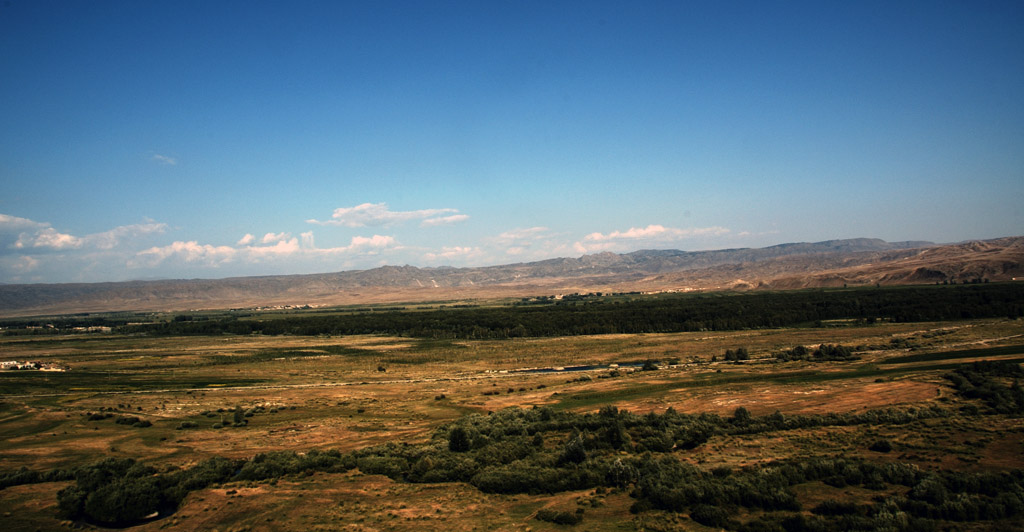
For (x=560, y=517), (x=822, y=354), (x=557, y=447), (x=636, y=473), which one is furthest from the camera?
(x=822, y=354)

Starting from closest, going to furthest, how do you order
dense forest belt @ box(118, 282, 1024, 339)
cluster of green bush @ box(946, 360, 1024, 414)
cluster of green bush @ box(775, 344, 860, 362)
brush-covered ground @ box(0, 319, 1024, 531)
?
brush-covered ground @ box(0, 319, 1024, 531)
cluster of green bush @ box(946, 360, 1024, 414)
cluster of green bush @ box(775, 344, 860, 362)
dense forest belt @ box(118, 282, 1024, 339)

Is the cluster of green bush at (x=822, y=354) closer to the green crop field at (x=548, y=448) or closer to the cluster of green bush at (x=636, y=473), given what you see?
the green crop field at (x=548, y=448)

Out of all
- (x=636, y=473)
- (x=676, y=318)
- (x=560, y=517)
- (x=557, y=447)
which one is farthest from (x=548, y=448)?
(x=676, y=318)

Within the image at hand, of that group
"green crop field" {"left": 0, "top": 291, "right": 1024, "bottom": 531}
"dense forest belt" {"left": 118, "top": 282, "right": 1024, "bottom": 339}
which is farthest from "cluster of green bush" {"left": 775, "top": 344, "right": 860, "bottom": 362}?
"dense forest belt" {"left": 118, "top": 282, "right": 1024, "bottom": 339}

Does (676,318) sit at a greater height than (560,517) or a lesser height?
lesser

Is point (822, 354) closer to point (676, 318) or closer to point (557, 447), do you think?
point (557, 447)

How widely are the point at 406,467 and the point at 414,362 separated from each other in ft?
184

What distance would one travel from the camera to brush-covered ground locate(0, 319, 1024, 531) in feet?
80.0

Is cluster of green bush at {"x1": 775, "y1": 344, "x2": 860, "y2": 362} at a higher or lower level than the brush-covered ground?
lower

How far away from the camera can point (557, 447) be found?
34562mm

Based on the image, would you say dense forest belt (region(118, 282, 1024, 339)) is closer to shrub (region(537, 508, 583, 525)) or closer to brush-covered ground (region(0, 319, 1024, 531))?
brush-covered ground (region(0, 319, 1024, 531))

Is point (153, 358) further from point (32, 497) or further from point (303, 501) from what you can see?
point (303, 501)

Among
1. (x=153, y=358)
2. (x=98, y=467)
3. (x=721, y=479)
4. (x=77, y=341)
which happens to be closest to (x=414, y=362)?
(x=153, y=358)

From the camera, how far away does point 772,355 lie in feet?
237
